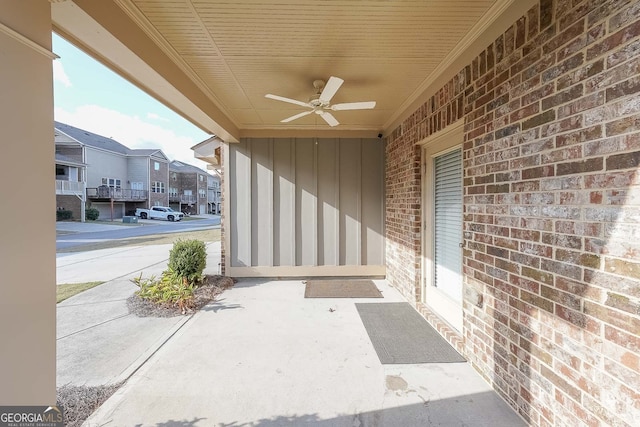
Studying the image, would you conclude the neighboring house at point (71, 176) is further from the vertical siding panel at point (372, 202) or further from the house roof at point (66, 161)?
the vertical siding panel at point (372, 202)

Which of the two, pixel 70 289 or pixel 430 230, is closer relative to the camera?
pixel 430 230

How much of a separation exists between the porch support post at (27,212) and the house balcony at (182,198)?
34137 millimetres

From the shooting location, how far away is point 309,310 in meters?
3.88

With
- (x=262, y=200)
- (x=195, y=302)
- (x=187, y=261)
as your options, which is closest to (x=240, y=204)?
(x=262, y=200)

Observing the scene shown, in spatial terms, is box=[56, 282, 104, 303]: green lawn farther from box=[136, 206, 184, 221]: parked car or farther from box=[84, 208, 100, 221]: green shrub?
box=[136, 206, 184, 221]: parked car

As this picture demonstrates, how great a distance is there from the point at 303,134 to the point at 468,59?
10.8 ft

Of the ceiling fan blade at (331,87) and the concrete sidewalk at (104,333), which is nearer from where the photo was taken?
the concrete sidewalk at (104,333)

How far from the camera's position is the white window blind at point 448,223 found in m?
Result: 3.11

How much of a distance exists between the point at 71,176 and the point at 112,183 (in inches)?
146

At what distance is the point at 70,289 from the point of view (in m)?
4.87

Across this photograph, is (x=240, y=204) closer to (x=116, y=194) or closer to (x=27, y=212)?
(x=27, y=212)

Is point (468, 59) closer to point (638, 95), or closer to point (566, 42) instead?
point (566, 42)

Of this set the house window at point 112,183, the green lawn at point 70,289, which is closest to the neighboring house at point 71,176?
the house window at point 112,183

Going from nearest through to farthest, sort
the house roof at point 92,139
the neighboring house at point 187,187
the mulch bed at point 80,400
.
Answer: the mulch bed at point 80,400 → the house roof at point 92,139 → the neighboring house at point 187,187
